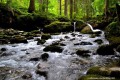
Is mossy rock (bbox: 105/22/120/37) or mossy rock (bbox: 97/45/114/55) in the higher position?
mossy rock (bbox: 105/22/120/37)

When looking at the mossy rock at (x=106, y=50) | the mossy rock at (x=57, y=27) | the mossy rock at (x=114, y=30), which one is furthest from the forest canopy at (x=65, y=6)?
the mossy rock at (x=106, y=50)

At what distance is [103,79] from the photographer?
211 inches

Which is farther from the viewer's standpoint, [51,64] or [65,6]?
[65,6]

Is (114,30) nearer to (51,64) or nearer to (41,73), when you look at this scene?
(51,64)

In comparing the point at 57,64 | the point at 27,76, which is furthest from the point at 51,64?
the point at 27,76

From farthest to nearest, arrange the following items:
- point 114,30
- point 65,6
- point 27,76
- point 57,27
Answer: point 65,6
point 57,27
point 114,30
point 27,76

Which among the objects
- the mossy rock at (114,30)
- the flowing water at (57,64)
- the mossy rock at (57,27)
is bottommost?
the mossy rock at (57,27)

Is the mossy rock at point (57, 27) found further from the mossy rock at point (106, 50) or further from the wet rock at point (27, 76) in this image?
the wet rock at point (27, 76)

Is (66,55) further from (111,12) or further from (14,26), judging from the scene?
(111,12)

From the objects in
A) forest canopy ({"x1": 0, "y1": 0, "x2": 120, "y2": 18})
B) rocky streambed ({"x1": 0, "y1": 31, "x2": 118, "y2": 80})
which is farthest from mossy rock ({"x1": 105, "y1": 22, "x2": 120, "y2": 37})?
forest canopy ({"x1": 0, "y1": 0, "x2": 120, "y2": 18})

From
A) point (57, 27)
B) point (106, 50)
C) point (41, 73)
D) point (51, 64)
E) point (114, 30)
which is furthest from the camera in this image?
point (57, 27)

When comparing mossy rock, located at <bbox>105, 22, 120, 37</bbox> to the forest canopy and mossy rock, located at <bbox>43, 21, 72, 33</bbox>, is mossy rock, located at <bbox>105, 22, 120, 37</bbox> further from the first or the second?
the forest canopy

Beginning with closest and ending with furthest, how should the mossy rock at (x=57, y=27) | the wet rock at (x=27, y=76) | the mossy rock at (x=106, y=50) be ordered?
the wet rock at (x=27, y=76) < the mossy rock at (x=106, y=50) < the mossy rock at (x=57, y=27)

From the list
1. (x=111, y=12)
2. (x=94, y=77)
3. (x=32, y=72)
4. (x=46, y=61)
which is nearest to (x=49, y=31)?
(x=111, y=12)
